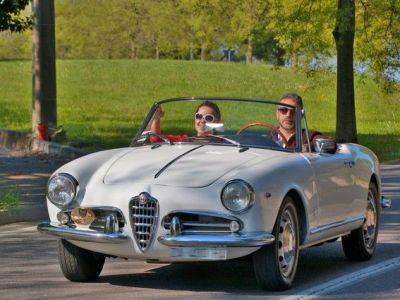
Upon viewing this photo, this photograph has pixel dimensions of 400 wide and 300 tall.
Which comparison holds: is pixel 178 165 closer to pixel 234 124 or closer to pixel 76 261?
pixel 76 261

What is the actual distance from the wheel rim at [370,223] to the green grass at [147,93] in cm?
1171

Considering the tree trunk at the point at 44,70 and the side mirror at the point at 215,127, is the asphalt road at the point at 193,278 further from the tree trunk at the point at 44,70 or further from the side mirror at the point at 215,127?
the tree trunk at the point at 44,70

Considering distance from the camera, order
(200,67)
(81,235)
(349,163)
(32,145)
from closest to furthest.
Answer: (81,235) → (349,163) → (32,145) → (200,67)

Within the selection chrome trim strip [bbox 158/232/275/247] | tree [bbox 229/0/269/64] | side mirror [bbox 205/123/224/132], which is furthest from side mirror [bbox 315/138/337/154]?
tree [bbox 229/0/269/64]

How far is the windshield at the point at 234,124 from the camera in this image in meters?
9.08

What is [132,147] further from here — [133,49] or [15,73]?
[133,49]

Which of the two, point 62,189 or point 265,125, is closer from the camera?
point 62,189

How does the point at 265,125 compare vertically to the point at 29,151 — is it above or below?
above

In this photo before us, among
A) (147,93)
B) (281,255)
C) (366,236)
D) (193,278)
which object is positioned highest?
(281,255)

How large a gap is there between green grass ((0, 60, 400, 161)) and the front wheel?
1334 cm

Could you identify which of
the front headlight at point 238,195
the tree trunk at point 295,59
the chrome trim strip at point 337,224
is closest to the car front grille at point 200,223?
the front headlight at point 238,195

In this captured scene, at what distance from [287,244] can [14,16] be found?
36.7 ft

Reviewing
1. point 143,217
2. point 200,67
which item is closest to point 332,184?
point 143,217

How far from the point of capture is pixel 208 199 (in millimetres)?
7844
